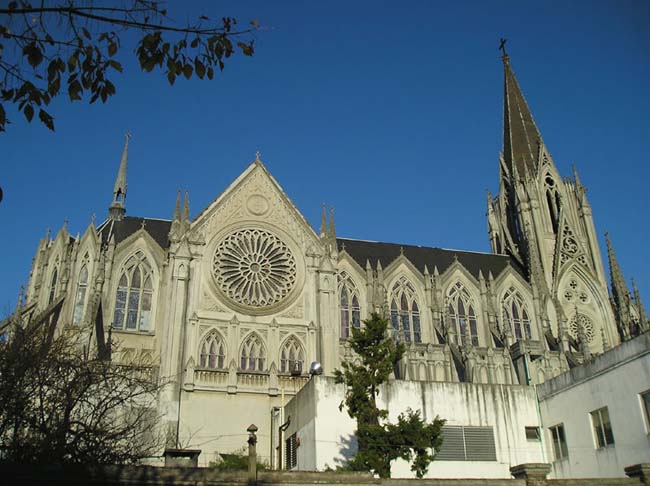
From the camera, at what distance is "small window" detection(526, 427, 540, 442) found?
3253 centimetres

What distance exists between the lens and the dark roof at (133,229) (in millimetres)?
46875

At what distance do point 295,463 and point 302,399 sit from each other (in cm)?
292

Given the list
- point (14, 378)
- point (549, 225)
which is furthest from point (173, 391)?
point (549, 225)

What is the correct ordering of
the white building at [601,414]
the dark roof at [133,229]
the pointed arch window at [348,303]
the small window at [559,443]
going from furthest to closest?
the pointed arch window at [348,303], the dark roof at [133,229], the small window at [559,443], the white building at [601,414]

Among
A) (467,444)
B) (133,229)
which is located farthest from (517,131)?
(467,444)

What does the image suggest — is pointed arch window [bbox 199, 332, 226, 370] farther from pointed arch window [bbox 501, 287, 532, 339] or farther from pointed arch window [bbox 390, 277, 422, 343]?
pointed arch window [bbox 501, 287, 532, 339]

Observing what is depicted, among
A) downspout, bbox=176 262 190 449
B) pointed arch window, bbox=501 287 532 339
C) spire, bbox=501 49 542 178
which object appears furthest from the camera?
spire, bbox=501 49 542 178

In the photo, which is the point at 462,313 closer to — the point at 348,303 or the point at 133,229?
the point at 348,303

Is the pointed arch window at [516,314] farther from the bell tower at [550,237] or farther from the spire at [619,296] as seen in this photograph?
the spire at [619,296]

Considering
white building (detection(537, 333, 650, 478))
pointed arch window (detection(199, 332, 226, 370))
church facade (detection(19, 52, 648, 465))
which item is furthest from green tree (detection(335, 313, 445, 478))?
pointed arch window (detection(199, 332, 226, 370))

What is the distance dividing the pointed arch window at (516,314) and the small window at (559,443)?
20414mm

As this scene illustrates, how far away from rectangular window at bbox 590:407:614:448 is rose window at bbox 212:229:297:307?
2045 centimetres

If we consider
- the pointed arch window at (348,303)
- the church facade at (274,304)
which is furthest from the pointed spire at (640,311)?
the pointed arch window at (348,303)

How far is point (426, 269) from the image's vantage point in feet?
172
